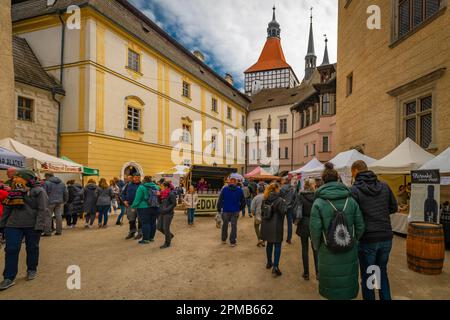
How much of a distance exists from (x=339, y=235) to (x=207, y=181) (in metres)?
14.8

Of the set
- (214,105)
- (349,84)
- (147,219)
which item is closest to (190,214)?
(147,219)

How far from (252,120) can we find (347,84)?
2442 centimetres

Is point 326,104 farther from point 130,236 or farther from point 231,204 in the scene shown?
point 130,236

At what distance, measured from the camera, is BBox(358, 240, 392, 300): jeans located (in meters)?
3.27

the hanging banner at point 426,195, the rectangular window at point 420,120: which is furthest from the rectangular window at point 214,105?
the hanging banner at point 426,195

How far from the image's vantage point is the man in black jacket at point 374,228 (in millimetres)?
3246

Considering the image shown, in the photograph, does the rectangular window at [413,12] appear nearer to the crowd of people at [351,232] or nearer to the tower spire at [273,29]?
the crowd of people at [351,232]

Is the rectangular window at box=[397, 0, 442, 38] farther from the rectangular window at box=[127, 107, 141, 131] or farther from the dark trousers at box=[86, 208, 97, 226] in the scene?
the rectangular window at box=[127, 107, 141, 131]

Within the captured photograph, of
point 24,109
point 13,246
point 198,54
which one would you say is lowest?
point 13,246

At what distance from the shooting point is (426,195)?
668 centimetres

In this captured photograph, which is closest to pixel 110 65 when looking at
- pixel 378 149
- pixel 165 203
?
pixel 165 203

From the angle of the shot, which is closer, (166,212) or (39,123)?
(166,212)

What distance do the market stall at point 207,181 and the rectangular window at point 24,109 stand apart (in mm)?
9435
